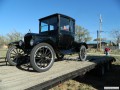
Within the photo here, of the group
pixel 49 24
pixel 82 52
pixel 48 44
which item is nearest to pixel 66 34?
pixel 49 24

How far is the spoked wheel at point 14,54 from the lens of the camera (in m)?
5.95

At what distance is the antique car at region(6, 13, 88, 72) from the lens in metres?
5.03

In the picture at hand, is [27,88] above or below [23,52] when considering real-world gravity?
below

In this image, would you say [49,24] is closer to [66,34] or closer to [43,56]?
[66,34]

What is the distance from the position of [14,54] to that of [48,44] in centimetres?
188

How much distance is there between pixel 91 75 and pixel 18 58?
164 inches

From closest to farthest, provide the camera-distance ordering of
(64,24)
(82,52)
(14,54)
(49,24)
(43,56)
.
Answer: (43,56) < (14,54) < (64,24) < (49,24) < (82,52)

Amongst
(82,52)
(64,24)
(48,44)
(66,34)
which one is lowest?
(82,52)

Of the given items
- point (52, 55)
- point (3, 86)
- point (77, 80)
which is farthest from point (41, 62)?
point (77, 80)

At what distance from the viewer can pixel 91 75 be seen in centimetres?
864

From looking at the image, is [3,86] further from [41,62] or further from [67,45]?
[67,45]

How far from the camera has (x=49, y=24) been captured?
273 inches

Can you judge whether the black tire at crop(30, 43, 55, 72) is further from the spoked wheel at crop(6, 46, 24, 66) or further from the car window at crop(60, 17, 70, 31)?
the car window at crop(60, 17, 70, 31)

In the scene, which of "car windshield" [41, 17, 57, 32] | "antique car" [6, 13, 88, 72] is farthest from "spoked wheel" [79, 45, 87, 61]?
"car windshield" [41, 17, 57, 32]
